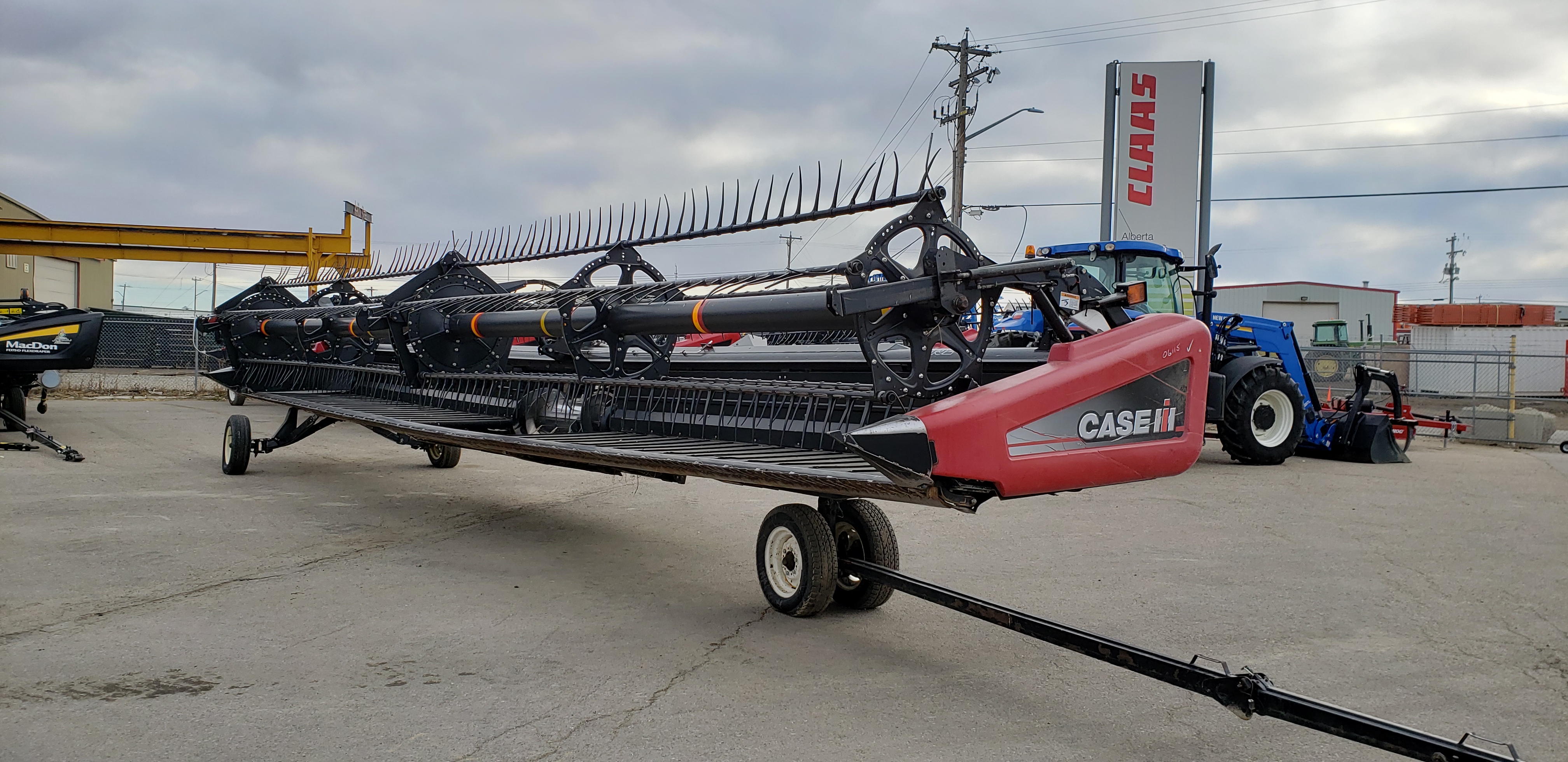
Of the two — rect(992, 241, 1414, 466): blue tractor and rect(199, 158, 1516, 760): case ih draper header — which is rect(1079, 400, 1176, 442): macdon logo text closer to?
rect(199, 158, 1516, 760): case ih draper header

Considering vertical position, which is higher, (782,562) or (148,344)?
(148,344)

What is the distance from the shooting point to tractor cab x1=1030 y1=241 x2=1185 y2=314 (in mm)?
12102

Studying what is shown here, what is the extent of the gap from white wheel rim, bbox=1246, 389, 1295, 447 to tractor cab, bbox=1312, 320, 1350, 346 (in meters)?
21.7

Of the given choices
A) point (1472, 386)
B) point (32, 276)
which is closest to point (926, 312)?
point (1472, 386)

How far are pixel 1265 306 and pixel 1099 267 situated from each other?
38.4m

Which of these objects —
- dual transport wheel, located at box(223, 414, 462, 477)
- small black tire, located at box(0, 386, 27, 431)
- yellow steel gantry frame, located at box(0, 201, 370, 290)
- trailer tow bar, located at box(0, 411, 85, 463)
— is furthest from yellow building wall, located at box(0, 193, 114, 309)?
dual transport wheel, located at box(223, 414, 462, 477)

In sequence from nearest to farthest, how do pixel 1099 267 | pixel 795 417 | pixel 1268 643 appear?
pixel 1268 643
pixel 795 417
pixel 1099 267

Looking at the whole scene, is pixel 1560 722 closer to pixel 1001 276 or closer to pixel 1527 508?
pixel 1001 276

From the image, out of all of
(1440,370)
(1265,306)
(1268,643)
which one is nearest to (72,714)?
(1268,643)

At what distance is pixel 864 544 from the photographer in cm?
484

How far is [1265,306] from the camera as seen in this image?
45.9 metres

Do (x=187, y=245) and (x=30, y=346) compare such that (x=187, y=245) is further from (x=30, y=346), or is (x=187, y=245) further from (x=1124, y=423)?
(x=1124, y=423)

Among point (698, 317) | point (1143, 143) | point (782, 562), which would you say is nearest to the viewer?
point (782, 562)

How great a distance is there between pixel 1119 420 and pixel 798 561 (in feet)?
5.76
